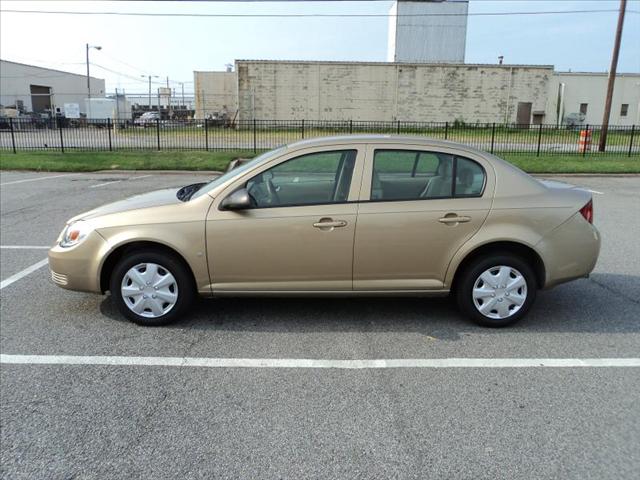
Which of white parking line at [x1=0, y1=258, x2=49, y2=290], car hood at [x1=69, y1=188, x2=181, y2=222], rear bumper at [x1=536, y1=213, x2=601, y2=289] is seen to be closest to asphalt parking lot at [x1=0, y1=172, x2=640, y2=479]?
white parking line at [x1=0, y1=258, x2=49, y2=290]

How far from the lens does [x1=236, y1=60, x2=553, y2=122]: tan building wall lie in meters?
43.0

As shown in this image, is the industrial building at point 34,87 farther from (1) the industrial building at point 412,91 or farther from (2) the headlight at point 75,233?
(2) the headlight at point 75,233

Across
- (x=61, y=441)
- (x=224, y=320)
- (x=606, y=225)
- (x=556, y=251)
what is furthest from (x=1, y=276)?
(x=606, y=225)

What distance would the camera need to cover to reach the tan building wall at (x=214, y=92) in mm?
50031

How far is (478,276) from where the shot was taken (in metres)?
4.52

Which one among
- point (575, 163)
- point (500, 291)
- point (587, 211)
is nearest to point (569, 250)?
point (587, 211)

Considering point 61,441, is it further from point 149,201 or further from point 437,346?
point 437,346

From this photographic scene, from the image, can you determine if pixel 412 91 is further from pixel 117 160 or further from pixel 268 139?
pixel 117 160

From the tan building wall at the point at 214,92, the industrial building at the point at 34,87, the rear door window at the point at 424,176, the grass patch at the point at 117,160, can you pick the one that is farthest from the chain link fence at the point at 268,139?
the industrial building at the point at 34,87

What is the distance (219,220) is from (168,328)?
1066 millimetres

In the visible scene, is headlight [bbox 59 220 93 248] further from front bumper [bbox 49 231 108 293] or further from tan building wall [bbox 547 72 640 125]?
tan building wall [bbox 547 72 640 125]

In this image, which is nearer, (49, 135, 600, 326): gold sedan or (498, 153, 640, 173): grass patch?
(49, 135, 600, 326): gold sedan

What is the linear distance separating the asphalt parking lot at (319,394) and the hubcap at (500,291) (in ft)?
0.71

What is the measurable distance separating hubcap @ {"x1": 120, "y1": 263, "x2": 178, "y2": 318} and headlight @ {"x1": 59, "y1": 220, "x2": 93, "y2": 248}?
51 cm
